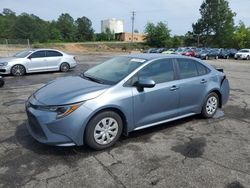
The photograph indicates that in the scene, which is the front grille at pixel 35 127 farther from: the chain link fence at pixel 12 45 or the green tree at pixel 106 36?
the green tree at pixel 106 36

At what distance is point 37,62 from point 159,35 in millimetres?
63606

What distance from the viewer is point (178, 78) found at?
5.10 metres

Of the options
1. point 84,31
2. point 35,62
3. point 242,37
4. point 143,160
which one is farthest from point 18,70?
point 84,31

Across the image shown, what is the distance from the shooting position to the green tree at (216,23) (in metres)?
67.2

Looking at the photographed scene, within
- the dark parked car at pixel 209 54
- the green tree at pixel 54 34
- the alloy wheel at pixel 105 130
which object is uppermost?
the green tree at pixel 54 34

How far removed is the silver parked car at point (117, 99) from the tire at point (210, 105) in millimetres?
27

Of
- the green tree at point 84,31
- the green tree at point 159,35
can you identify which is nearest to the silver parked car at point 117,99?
the green tree at point 159,35

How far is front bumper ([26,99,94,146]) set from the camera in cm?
379

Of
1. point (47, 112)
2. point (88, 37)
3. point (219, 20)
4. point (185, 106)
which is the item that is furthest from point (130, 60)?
point (88, 37)

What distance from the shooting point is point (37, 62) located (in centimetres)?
1330

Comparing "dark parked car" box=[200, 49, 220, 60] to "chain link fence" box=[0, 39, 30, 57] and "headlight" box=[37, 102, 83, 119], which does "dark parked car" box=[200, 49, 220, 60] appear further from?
"headlight" box=[37, 102, 83, 119]

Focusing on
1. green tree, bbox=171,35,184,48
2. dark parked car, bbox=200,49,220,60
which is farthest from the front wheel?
green tree, bbox=171,35,184,48

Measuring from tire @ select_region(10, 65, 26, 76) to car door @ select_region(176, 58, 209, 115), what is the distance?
384 inches

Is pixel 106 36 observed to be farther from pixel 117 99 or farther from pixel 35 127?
pixel 35 127
